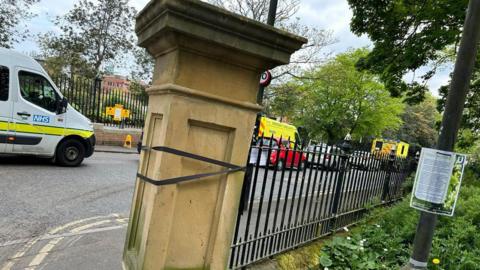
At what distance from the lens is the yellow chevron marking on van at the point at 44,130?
7.50 meters

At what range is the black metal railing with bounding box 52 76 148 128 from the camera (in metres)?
12.9

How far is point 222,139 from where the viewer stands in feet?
5.71

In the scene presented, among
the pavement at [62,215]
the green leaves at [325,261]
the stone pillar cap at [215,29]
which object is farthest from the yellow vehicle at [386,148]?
the stone pillar cap at [215,29]

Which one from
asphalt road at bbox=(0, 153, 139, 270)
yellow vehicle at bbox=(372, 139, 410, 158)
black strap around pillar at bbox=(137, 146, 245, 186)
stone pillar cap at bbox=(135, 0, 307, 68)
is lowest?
asphalt road at bbox=(0, 153, 139, 270)

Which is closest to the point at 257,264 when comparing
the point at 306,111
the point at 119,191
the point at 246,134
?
the point at 246,134

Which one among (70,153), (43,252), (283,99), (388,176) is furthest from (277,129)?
(43,252)

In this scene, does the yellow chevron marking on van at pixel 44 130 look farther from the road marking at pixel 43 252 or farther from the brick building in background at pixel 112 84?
the brick building in background at pixel 112 84

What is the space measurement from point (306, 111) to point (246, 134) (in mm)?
31888

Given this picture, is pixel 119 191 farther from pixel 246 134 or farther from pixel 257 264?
pixel 246 134

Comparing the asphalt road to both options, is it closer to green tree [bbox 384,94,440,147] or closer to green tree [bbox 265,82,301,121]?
green tree [bbox 265,82,301,121]

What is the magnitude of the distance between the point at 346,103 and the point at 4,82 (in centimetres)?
2839

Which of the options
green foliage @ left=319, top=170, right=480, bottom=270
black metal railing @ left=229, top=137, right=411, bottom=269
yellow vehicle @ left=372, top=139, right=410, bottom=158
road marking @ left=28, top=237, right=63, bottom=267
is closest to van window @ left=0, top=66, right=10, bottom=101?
road marking @ left=28, top=237, right=63, bottom=267

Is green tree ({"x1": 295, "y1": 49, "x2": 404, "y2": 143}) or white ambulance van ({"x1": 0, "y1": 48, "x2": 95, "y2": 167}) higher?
green tree ({"x1": 295, "y1": 49, "x2": 404, "y2": 143})

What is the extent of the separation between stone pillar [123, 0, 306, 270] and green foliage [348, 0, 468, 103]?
6.39 m
